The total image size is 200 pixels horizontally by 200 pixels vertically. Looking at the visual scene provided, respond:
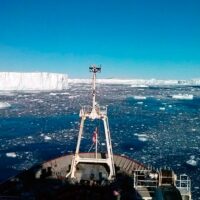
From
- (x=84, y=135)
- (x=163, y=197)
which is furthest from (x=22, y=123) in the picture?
(x=163, y=197)

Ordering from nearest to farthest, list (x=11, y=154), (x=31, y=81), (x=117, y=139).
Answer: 1. (x=11, y=154)
2. (x=117, y=139)
3. (x=31, y=81)

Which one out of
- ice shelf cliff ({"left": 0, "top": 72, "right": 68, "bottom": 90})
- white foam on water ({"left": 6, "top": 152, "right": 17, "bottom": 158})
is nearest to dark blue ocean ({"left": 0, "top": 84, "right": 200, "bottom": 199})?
white foam on water ({"left": 6, "top": 152, "right": 17, "bottom": 158})

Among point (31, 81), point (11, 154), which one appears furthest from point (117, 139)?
point (31, 81)

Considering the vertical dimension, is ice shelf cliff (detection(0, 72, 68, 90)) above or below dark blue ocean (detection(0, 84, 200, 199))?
above

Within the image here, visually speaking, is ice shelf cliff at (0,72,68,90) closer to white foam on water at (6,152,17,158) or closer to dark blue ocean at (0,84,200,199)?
dark blue ocean at (0,84,200,199)

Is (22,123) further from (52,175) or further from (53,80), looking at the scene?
(53,80)

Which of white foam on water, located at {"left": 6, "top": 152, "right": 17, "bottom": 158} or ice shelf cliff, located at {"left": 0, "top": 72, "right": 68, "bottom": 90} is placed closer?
white foam on water, located at {"left": 6, "top": 152, "right": 17, "bottom": 158}

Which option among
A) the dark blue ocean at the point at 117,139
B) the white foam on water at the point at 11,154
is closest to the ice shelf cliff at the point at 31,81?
the dark blue ocean at the point at 117,139

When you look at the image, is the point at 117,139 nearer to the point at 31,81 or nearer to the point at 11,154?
the point at 11,154
